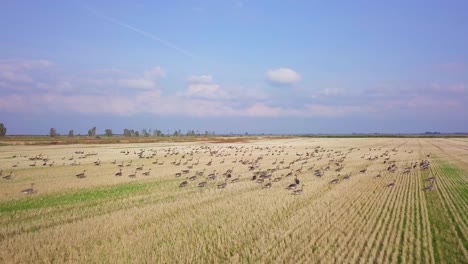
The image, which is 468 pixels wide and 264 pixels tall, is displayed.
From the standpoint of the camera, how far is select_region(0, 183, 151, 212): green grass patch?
17.8m

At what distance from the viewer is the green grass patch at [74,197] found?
699 inches

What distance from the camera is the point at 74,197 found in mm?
20031

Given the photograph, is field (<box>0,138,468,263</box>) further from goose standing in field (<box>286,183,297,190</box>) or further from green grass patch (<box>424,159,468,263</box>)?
goose standing in field (<box>286,183,297,190</box>)

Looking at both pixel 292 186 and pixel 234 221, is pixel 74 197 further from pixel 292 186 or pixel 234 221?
pixel 292 186

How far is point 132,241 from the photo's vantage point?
12141 mm

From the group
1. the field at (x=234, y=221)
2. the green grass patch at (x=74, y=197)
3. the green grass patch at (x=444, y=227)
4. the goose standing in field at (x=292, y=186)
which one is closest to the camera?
the field at (x=234, y=221)

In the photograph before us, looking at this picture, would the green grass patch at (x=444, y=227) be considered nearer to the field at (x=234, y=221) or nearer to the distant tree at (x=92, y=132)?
the field at (x=234, y=221)

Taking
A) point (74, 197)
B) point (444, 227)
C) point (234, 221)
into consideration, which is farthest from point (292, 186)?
point (74, 197)

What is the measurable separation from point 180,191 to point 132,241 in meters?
9.78

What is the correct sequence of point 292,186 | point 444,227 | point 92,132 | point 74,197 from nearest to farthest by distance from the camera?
point 444,227 → point 74,197 → point 292,186 → point 92,132

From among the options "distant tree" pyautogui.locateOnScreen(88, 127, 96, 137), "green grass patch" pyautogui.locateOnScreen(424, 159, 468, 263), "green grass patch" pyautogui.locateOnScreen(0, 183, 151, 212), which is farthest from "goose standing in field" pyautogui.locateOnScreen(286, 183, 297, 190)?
"distant tree" pyautogui.locateOnScreen(88, 127, 96, 137)

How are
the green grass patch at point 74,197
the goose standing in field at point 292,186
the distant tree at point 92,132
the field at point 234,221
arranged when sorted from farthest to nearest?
the distant tree at point 92,132, the goose standing in field at point 292,186, the green grass patch at point 74,197, the field at point 234,221

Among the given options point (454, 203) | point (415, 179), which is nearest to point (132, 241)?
point (454, 203)

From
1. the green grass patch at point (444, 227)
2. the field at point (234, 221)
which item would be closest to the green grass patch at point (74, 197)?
the field at point (234, 221)
